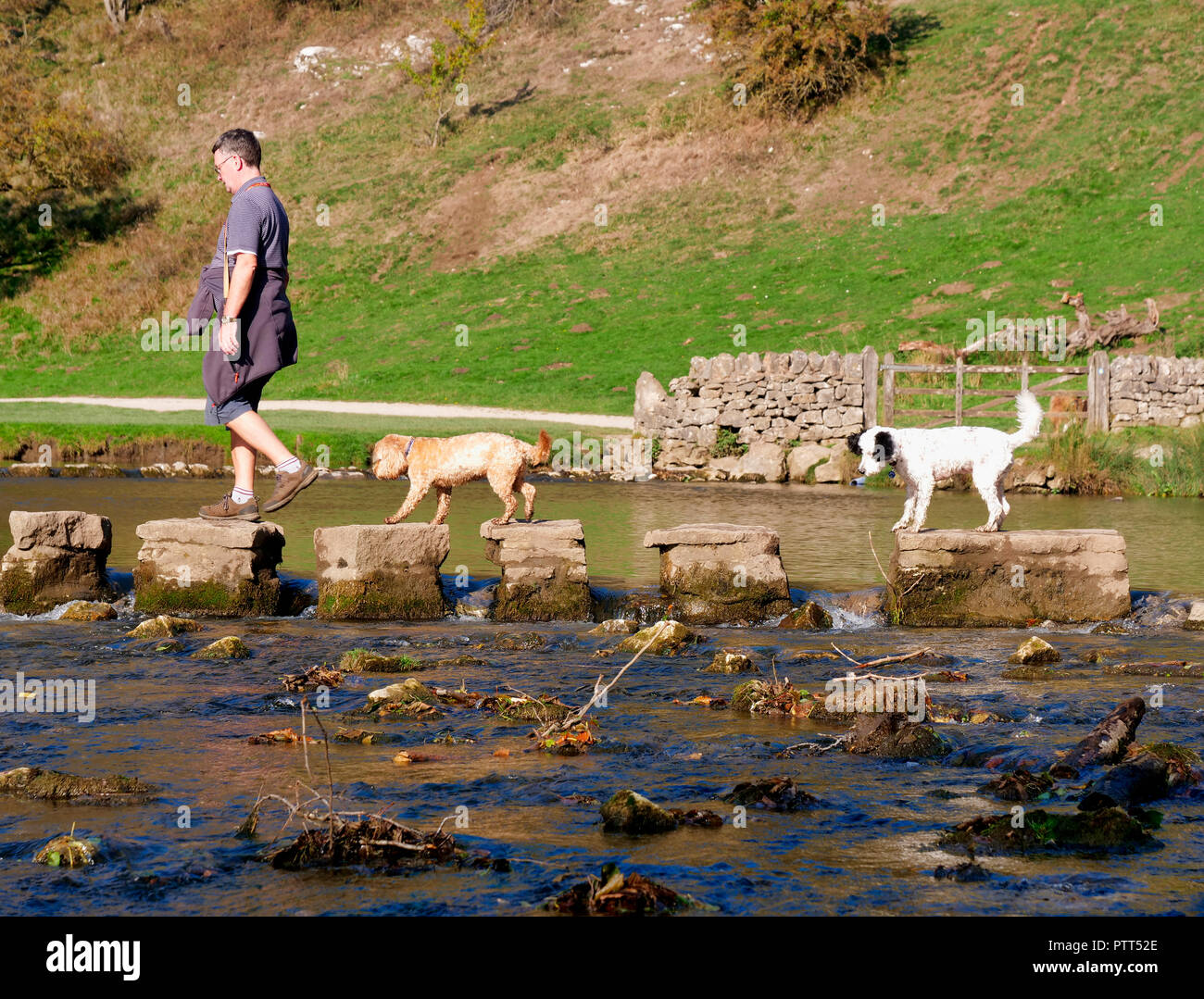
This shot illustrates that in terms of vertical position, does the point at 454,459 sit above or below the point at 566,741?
above

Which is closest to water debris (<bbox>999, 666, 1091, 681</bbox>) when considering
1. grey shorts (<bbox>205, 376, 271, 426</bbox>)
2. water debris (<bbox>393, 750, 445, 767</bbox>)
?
water debris (<bbox>393, 750, 445, 767</bbox>)

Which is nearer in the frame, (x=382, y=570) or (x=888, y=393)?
(x=382, y=570)

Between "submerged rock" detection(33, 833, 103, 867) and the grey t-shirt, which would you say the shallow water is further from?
the grey t-shirt

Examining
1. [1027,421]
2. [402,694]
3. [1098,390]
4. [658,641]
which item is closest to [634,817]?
[402,694]

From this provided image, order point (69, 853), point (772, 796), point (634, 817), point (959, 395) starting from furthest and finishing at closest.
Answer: point (959, 395)
point (772, 796)
point (634, 817)
point (69, 853)

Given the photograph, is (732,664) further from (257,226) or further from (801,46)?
(801,46)

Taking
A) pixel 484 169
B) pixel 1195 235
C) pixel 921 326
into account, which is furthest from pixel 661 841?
pixel 484 169

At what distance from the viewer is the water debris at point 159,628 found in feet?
30.0

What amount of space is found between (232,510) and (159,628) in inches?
40.7

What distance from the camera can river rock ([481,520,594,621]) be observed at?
1035 cm

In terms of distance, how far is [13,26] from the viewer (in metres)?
63.0

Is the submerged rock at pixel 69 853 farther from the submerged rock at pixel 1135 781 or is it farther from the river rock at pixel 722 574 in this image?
the river rock at pixel 722 574

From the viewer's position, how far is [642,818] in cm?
515

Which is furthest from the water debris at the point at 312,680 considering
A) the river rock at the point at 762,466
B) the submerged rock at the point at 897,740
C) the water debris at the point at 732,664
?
the river rock at the point at 762,466
